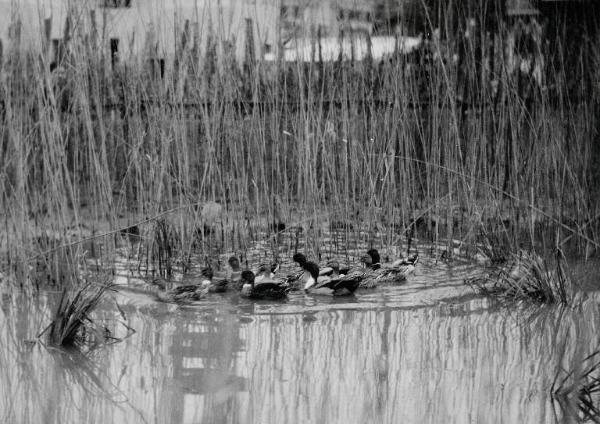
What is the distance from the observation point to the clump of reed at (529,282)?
4223 mm

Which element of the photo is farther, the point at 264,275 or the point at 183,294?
the point at 264,275

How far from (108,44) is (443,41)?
3128 mm

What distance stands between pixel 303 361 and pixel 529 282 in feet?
4.61

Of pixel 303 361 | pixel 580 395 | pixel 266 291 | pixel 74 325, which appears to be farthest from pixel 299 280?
pixel 580 395

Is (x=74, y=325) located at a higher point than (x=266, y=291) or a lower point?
higher

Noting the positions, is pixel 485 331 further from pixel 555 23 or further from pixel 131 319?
pixel 555 23

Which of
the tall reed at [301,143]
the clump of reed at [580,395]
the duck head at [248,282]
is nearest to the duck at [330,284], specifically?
the duck head at [248,282]

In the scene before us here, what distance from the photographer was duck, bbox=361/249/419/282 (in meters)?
4.74

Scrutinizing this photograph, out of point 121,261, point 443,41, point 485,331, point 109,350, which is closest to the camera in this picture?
point 109,350

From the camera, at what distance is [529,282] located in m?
4.32

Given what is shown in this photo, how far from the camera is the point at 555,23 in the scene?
568 centimetres

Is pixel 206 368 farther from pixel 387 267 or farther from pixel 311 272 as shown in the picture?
pixel 387 267

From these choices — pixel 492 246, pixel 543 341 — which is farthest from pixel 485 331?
pixel 492 246

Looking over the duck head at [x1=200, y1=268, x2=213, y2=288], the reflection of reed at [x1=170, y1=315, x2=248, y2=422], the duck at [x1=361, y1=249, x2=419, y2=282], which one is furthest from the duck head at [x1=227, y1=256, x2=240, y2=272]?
the reflection of reed at [x1=170, y1=315, x2=248, y2=422]
